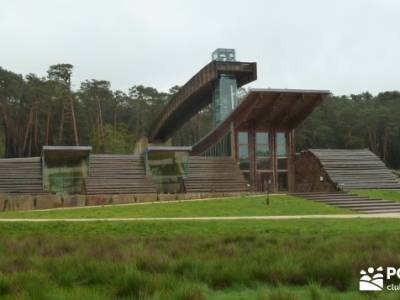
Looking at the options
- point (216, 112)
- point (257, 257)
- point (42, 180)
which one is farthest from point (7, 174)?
point (257, 257)

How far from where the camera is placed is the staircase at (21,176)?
28391 mm

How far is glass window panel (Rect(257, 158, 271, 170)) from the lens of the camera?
35500 mm

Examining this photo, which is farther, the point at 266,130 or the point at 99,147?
the point at 99,147

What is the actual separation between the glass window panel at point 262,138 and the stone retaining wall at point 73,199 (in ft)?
26.9

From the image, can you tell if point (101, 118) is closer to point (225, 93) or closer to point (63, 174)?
point (225, 93)

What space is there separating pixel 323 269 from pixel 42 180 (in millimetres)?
25598

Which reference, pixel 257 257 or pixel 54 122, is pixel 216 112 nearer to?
pixel 54 122

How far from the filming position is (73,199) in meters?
26.1

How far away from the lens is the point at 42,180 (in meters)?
29.5

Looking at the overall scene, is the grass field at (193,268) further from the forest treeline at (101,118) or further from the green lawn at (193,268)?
the forest treeline at (101,118)

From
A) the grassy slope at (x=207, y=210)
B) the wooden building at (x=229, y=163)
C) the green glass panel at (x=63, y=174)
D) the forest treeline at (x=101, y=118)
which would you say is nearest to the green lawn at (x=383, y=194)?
the wooden building at (x=229, y=163)

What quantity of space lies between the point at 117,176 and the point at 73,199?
4903 millimetres

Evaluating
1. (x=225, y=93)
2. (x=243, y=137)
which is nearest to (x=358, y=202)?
(x=243, y=137)

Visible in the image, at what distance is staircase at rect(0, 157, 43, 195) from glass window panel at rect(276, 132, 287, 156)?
16.4m
